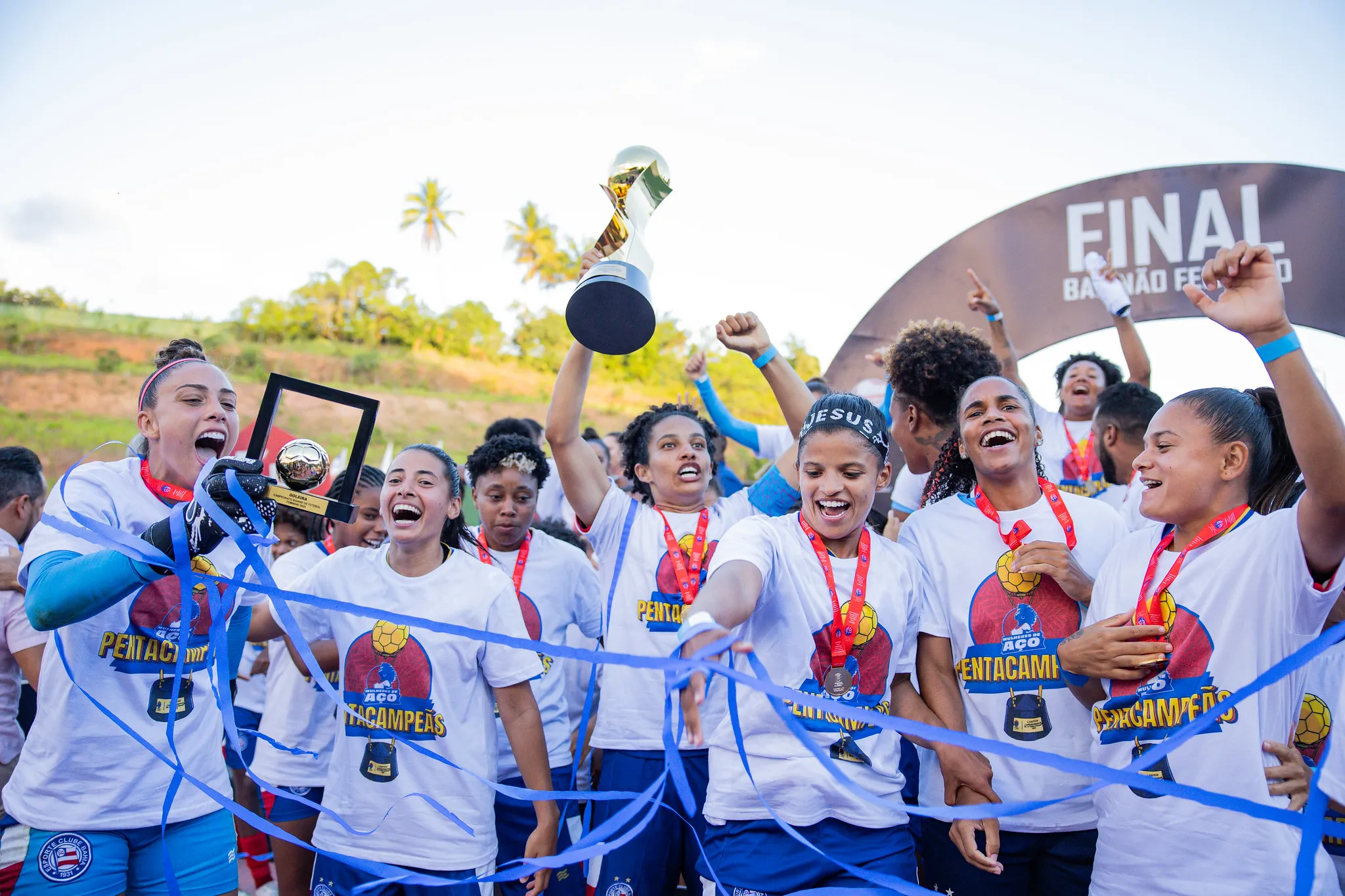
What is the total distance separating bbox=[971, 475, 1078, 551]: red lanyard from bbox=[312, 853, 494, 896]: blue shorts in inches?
88.0

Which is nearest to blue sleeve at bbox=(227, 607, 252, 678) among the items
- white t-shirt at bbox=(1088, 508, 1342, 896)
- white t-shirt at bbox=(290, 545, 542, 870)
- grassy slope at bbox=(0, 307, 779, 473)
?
white t-shirt at bbox=(290, 545, 542, 870)

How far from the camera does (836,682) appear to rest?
2666 millimetres

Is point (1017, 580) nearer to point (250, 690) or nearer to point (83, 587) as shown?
point (83, 587)

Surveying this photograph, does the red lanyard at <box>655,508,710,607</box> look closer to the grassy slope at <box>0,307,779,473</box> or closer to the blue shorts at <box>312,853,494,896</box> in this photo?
the blue shorts at <box>312,853,494,896</box>

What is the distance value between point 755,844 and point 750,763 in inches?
9.2

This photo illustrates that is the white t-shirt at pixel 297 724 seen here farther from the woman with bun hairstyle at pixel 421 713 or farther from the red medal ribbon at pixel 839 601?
the red medal ribbon at pixel 839 601

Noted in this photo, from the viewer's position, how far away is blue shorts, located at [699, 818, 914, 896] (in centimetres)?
258

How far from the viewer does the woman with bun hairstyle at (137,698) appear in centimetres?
293

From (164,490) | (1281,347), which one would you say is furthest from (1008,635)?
(164,490)

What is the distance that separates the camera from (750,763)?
2701 mm

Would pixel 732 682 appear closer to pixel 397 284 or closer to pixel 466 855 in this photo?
pixel 466 855

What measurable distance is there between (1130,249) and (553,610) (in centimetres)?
566

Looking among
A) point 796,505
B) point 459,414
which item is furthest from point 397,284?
point 796,505

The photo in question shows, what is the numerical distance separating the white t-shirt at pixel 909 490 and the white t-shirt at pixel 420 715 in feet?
6.48
